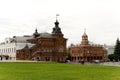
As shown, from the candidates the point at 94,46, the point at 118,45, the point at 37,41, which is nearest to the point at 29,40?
the point at 37,41

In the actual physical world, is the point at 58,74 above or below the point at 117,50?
below

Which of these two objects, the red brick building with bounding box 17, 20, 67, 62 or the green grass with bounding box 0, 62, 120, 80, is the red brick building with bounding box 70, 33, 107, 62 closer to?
the red brick building with bounding box 17, 20, 67, 62

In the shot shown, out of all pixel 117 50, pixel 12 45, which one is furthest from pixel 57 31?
pixel 117 50

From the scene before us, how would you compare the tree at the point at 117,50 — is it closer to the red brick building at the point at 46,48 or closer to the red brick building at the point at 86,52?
the red brick building at the point at 86,52

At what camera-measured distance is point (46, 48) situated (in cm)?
11556

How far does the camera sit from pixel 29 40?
118812 millimetres

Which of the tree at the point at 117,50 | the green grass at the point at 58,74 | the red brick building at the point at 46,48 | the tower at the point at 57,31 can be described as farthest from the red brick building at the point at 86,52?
the green grass at the point at 58,74

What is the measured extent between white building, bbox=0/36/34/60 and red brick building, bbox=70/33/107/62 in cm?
3425

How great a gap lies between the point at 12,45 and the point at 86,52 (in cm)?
3946

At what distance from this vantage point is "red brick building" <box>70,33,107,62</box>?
151 meters

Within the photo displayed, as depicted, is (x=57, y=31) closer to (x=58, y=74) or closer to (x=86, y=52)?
(x=86, y=52)

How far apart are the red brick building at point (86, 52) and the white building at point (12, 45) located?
34.3m

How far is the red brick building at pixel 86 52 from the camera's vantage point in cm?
15075

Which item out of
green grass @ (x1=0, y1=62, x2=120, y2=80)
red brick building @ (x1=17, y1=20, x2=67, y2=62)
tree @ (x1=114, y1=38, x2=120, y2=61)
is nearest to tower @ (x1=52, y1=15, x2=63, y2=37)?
red brick building @ (x1=17, y1=20, x2=67, y2=62)
